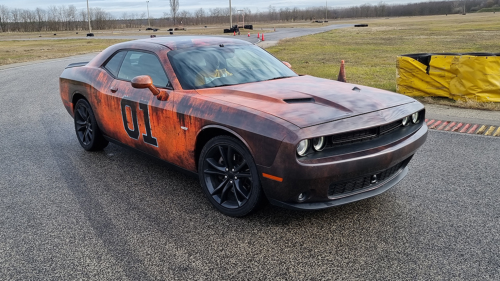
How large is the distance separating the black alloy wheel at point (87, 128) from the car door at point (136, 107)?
30 cm

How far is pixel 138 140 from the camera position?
4.40 meters

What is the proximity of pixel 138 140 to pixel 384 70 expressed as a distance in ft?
38.6

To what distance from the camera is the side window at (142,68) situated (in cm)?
420

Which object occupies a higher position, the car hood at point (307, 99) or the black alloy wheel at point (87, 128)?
the car hood at point (307, 99)

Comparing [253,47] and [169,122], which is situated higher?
[253,47]

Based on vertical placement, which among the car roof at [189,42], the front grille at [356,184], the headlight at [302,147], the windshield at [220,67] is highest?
the car roof at [189,42]

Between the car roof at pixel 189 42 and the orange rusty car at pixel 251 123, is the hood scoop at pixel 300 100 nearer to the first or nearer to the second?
the orange rusty car at pixel 251 123

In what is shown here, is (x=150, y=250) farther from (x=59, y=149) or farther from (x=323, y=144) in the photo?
(x=59, y=149)

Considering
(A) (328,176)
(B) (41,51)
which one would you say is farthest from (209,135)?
(B) (41,51)

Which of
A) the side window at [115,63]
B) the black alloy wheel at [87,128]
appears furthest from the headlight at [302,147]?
the black alloy wheel at [87,128]

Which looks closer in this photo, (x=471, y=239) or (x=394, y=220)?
(x=471, y=239)

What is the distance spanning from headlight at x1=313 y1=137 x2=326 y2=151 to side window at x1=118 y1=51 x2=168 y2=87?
176 centimetres

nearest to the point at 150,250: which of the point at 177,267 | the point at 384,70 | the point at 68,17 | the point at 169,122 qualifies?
the point at 177,267

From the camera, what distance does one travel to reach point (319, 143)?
10.1ft
